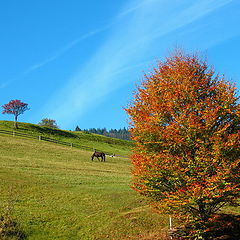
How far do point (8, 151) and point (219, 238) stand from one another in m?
37.8


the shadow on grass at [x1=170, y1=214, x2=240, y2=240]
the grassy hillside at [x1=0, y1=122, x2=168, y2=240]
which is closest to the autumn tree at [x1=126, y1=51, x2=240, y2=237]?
the shadow on grass at [x1=170, y1=214, x2=240, y2=240]

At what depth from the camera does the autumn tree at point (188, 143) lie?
46.6 feet

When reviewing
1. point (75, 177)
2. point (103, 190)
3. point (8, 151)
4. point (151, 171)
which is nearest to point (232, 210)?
point (151, 171)

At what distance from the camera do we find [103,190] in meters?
28.1

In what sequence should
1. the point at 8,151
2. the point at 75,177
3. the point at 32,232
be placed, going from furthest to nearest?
the point at 8,151 → the point at 75,177 → the point at 32,232

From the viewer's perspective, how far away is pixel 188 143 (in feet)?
49.2

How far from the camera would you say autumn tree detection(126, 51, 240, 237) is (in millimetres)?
14211

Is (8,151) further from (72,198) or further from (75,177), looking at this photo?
(72,198)

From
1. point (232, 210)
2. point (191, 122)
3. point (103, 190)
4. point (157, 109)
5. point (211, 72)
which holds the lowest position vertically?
point (232, 210)

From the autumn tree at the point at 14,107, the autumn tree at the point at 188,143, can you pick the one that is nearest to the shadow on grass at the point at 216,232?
the autumn tree at the point at 188,143

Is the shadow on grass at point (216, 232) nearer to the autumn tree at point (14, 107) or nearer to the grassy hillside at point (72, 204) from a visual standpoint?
the grassy hillside at point (72, 204)

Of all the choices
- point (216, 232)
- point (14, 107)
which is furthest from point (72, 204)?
point (14, 107)

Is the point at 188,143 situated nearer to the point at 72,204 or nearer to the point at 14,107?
the point at 72,204

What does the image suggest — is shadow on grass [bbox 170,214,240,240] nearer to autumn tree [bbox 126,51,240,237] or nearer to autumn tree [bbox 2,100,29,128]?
autumn tree [bbox 126,51,240,237]
